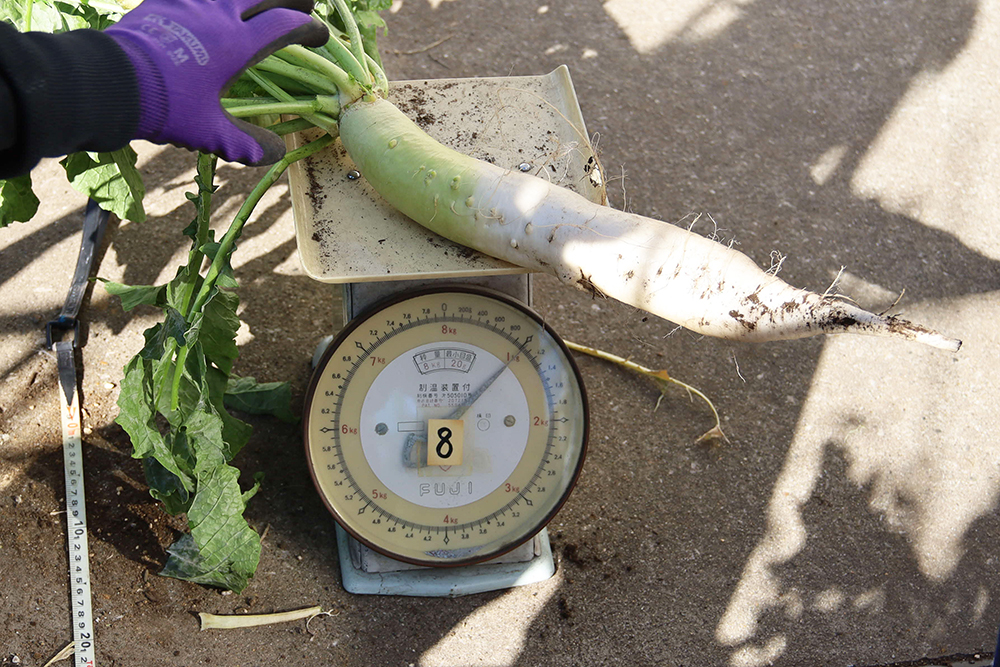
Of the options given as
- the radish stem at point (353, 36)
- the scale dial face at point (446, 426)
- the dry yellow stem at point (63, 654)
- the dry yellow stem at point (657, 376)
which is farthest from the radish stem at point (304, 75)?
the dry yellow stem at point (63, 654)

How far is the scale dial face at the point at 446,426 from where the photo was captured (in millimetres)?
1559

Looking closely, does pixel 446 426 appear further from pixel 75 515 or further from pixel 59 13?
pixel 59 13

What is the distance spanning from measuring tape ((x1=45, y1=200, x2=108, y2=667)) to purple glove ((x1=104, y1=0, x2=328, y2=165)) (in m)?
0.89

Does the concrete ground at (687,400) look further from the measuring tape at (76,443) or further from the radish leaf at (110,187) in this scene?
the radish leaf at (110,187)

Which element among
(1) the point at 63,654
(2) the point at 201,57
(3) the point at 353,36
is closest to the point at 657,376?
(3) the point at 353,36

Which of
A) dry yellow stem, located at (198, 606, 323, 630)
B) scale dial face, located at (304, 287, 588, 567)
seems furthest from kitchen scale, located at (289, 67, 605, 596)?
dry yellow stem, located at (198, 606, 323, 630)

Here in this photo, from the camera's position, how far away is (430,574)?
70.0 inches

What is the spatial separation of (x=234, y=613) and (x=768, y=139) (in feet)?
6.65

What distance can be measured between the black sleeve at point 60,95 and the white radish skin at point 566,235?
17.6 inches

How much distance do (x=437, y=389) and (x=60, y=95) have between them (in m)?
0.78

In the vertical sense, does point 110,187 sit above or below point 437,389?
above

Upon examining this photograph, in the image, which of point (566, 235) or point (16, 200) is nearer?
point (566, 235)

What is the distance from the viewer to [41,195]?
2.30 metres

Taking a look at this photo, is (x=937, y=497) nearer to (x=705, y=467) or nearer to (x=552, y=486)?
(x=705, y=467)
